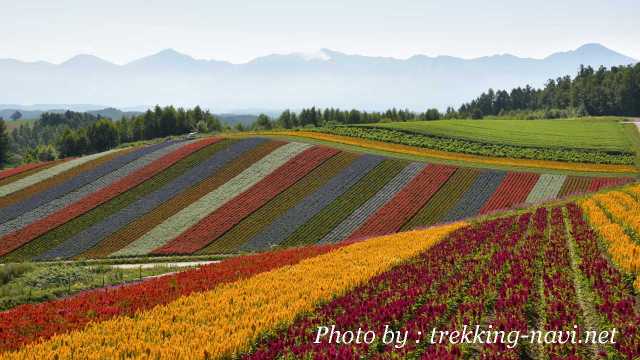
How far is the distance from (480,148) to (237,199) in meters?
38.2

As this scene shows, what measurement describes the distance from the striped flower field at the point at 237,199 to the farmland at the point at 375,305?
18.5 metres

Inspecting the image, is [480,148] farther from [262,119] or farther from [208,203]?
[262,119]

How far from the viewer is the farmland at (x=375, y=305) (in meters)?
14.1

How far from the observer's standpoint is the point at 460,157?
2648 inches

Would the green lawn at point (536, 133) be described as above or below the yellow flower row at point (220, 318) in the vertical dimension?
above

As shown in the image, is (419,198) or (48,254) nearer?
(48,254)

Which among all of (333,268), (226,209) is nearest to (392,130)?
(226,209)

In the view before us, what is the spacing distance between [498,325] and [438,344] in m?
2.17

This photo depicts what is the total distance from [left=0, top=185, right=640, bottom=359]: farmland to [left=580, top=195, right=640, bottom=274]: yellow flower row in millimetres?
95

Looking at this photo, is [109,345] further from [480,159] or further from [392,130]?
[392,130]

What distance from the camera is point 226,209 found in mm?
50094

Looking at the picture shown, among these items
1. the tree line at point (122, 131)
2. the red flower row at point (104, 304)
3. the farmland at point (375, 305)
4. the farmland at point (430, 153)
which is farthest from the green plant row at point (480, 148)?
the tree line at point (122, 131)

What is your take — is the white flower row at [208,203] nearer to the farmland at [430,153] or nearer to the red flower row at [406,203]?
the farmland at [430,153]

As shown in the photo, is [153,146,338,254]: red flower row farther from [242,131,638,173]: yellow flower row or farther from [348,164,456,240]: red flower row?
[348,164,456,240]: red flower row
